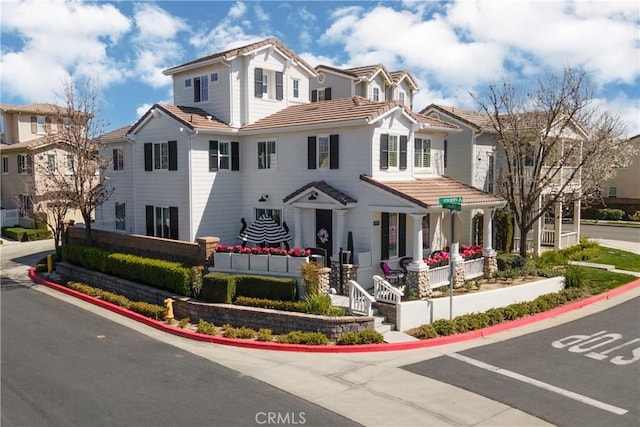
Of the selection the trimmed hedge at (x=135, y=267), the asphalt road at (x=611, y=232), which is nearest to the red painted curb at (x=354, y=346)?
the trimmed hedge at (x=135, y=267)

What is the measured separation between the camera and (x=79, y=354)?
597 inches

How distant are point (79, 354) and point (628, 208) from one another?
49697mm

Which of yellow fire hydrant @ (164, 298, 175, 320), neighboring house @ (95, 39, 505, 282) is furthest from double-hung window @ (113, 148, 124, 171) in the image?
yellow fire hydrant @ (164, 298, 175, 320)

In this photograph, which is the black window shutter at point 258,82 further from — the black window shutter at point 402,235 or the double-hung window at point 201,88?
the black window shutter at point 402,235

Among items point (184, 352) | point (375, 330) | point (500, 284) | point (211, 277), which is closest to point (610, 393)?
point (375, 330)

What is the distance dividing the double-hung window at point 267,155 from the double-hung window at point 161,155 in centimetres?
422

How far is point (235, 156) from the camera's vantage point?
24.8 m

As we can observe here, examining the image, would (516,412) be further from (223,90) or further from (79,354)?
(223,90)

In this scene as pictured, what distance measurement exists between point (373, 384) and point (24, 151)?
117ft

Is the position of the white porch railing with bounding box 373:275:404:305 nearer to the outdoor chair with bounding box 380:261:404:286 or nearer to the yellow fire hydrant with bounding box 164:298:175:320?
the outdoor chair with bounding box 380:261:404:286

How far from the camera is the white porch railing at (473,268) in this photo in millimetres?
21281

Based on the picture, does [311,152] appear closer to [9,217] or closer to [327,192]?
[327,192]

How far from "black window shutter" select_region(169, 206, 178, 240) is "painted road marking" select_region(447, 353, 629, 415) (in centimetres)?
1409

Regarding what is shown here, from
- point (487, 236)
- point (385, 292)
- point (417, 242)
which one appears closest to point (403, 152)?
point (417, 242)
